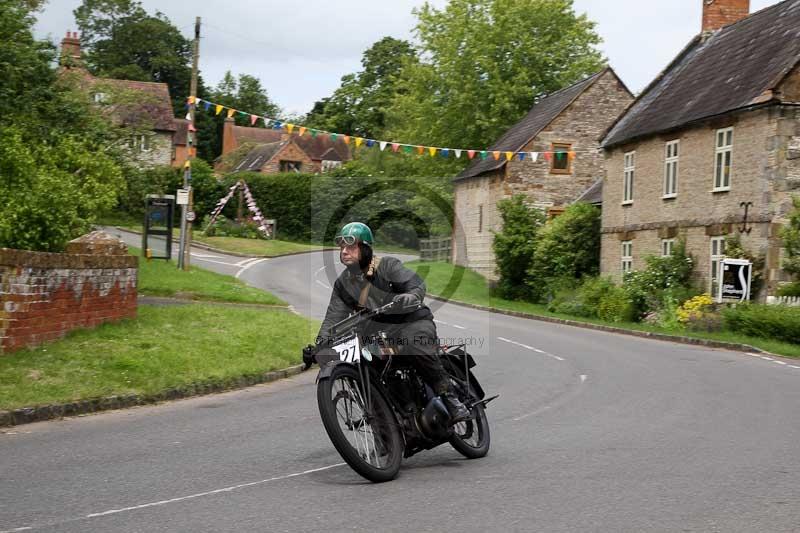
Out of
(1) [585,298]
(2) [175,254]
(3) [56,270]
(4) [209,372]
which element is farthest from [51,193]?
(2) [175,254]

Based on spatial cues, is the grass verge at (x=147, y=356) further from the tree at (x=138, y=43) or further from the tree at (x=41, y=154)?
the tree at (x=138, y=43)

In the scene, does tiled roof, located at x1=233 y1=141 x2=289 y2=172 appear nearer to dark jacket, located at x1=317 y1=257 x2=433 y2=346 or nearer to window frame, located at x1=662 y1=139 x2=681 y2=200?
window frame, located at x1=662 y1=139 x2=681 y2=200

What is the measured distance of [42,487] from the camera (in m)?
6.76

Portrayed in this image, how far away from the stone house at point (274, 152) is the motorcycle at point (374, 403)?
70404mm

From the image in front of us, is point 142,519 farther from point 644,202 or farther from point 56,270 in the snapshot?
point 644,202

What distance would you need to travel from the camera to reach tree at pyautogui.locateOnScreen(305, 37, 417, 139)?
88.1m

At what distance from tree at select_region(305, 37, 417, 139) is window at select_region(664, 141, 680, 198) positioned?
189 feet

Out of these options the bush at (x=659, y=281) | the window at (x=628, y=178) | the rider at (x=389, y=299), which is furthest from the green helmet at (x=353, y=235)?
the window at (x=628, y=178)

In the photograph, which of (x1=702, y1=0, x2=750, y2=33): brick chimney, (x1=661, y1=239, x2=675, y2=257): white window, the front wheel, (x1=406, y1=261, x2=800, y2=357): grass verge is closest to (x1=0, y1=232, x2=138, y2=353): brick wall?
the front wheel

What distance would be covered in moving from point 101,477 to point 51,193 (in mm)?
8270

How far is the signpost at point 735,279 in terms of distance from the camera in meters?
25.1

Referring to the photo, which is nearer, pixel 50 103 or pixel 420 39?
pixel 50 103

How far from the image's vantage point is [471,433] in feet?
26.8

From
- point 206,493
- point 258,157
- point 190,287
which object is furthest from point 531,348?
point 258,157
